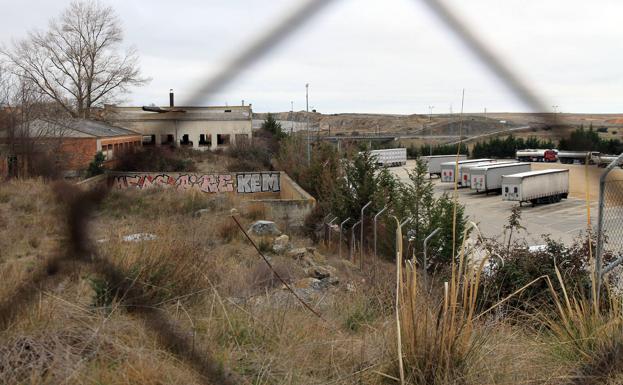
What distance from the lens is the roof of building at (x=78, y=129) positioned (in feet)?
2.75

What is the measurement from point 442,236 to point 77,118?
7420 mm

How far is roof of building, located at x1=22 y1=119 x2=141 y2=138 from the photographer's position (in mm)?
837

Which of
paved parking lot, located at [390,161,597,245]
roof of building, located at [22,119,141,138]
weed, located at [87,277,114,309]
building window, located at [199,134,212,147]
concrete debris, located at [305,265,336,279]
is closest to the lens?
building window, located at [199,134,212,147]

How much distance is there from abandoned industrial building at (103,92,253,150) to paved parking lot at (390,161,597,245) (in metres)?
11.3

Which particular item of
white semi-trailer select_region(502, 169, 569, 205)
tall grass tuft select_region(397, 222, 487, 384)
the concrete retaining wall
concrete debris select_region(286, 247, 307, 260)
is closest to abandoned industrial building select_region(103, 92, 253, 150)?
tall grass tuft select_region(397, 222, 487, 384)

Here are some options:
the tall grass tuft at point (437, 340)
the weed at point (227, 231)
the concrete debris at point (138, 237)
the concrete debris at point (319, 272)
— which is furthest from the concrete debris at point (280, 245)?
the tall grass tuft at point (437, 340)

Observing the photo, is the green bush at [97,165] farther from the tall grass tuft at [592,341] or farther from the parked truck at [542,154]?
the tall grass tuft at [592,341]

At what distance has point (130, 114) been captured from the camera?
80cm

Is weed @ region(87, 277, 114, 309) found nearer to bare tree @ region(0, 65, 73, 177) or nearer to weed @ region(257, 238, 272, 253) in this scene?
bare tree @ region(0, 65, 73, 177)

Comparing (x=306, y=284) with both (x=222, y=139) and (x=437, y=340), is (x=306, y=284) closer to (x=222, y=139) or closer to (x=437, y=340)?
(x=437, y=340)

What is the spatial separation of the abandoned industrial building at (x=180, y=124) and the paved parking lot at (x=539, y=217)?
11337mm

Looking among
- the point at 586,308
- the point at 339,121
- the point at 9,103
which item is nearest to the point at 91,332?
the point at 9,103

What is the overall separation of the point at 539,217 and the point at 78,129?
55.7 ft

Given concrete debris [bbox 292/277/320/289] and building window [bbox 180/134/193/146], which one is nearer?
building window [bbox 180/134/193/146]
